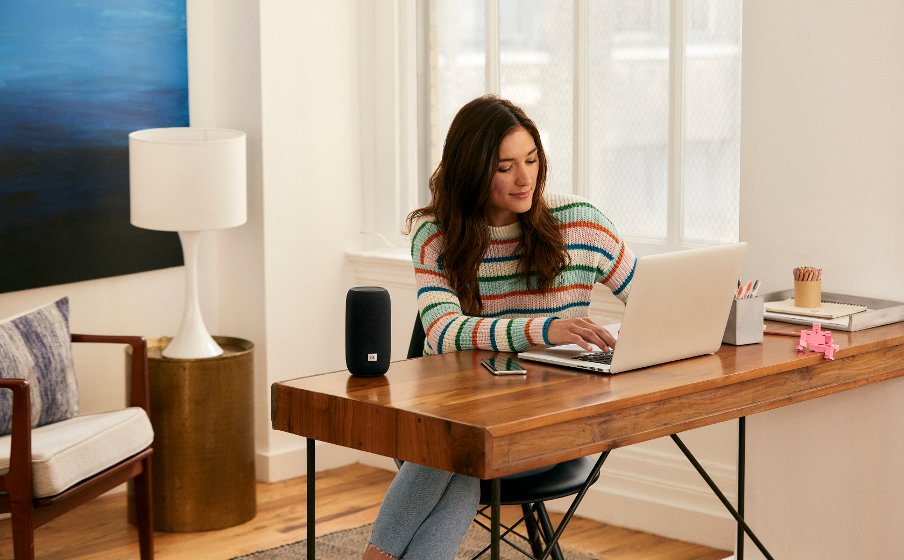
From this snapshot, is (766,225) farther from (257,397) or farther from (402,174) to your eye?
(257,397)

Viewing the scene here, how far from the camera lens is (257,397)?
12.8 ft

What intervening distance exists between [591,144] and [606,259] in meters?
1.05

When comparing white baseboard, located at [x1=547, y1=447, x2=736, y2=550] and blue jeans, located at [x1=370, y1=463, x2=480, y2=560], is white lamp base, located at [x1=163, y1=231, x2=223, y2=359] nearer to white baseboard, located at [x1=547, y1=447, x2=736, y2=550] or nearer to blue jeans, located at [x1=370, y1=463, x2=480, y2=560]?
A: white baseboard, located at [x1=547, y1=447, x2=736, y2=550]

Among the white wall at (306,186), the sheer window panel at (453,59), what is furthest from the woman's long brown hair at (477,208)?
the white wall at (306,186)

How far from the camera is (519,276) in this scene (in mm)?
2443

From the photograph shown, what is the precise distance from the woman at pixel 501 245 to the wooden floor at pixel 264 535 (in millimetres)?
1026

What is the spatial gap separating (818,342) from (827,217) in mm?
510

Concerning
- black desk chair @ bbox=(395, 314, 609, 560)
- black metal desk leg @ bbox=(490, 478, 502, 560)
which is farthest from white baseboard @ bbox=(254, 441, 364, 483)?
black metal desk leg @ bbox=(490, 478, 502, 560)

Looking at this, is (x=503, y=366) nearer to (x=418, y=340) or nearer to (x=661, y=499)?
(x=418, y=340)

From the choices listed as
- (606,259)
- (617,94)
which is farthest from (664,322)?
(617,94)

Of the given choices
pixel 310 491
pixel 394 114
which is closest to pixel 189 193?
pixel 394 114

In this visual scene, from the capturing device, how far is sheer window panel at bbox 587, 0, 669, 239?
10.6ft

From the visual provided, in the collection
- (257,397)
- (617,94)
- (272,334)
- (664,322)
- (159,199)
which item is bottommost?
(257,397)

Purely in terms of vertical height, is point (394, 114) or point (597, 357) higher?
point (394, 114)
